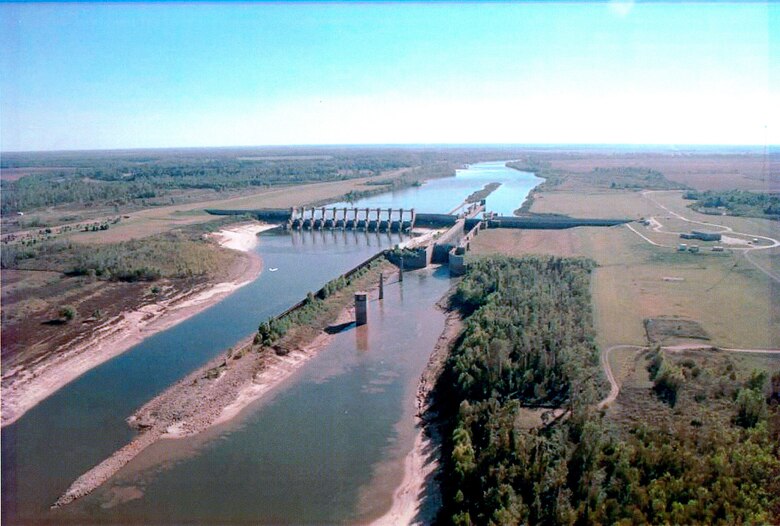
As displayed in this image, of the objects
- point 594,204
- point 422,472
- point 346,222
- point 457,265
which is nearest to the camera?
point 422,472

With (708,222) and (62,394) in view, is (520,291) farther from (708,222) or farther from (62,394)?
(708,222)

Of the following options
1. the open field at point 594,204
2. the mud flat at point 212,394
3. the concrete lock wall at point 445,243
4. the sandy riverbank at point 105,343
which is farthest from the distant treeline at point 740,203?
the sandy riverbank at point 105,343

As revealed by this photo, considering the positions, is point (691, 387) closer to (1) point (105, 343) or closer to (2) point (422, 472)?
(2) point (422, 472)

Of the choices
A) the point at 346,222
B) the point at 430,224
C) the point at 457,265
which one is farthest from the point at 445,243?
the point at 346,222

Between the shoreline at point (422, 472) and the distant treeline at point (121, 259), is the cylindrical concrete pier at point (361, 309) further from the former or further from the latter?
the distant treeline at point (121, 259)

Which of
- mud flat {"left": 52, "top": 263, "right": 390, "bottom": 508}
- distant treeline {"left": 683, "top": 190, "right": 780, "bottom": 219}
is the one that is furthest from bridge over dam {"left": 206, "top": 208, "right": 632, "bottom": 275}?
mud flat {"left": 52, "top": 263, "right": 390, "bottom": 508}

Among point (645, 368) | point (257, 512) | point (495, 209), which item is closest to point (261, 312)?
point (257, 512)
